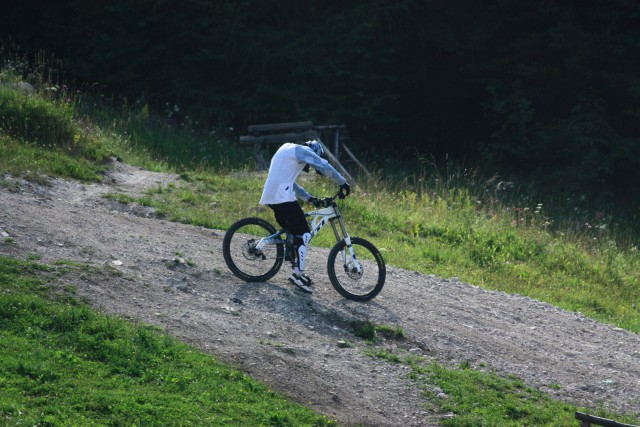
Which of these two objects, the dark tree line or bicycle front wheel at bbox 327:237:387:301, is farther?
the dark tree line

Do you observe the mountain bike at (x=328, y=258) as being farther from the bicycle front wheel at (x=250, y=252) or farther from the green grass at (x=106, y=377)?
the green grass at (x=106, y=377)

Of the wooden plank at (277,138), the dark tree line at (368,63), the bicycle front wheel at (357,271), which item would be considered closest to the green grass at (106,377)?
the bicycle front wheel at (357,271)

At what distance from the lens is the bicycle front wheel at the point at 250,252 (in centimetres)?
1052

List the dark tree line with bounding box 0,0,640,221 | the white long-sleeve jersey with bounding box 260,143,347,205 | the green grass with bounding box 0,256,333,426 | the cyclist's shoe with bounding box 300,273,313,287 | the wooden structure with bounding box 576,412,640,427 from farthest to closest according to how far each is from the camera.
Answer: the dark tree line with bounding box 0,0,640,221, the cyclist's shoe with bounding box 300,273,313,287, the white long-sleeve jersey with bounding box 260,143,347,205, the wooden structure with bounding box 576,412,640,427, the green grass with bounding box 0,256,333,426

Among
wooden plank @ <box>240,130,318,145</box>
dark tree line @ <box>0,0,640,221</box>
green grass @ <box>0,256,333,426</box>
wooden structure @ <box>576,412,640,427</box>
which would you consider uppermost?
dark tree line @ <box>0,0,640,221</box>

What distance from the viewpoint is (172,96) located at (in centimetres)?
2466

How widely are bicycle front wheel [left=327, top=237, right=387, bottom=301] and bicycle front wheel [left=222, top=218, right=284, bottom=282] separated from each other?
64cm

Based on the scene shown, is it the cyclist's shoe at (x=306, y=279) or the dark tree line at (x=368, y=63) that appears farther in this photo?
the dark tree line at (x=368, y=63)

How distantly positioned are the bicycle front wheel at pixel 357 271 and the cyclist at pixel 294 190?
338mm

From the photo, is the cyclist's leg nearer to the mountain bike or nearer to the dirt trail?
the mountain bike

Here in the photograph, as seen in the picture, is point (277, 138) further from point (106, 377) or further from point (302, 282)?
point (106, 377)

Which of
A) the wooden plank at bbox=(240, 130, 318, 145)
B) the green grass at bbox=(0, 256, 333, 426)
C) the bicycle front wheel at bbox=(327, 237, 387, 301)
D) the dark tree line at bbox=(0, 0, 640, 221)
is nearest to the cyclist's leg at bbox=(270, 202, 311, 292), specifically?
the bicycle front wheel at bbox=(327, 237, 387, 301)

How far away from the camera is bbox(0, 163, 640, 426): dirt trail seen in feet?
27.0

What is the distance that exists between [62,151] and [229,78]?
32.4 ft
